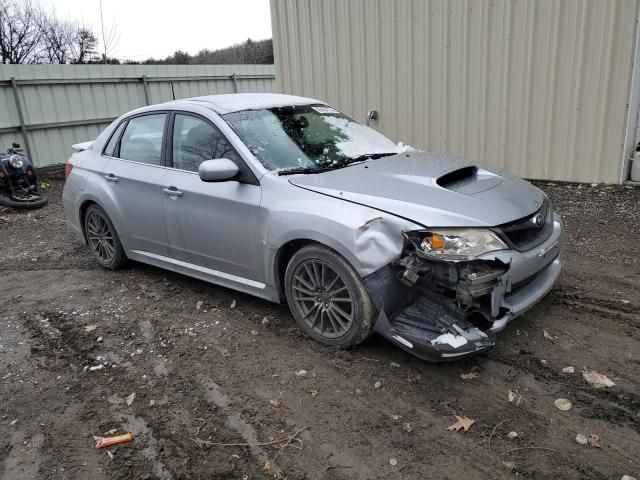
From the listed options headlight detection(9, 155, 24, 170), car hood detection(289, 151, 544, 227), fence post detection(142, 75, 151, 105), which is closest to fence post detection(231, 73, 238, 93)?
fence post detection(142, 75, 151, 105)

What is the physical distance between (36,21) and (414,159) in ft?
84.8

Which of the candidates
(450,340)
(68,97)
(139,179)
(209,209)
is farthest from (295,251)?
(68,97)

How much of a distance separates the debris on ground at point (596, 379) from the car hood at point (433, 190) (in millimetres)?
1064

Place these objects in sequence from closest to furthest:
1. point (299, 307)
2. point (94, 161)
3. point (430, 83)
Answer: point (299, 307)
point (94, 161)
point (430, 83)

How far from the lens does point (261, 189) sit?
408cm

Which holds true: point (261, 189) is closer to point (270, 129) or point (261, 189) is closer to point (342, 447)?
point (270, 129)

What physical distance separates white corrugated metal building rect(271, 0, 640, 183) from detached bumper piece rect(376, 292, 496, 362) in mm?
5355

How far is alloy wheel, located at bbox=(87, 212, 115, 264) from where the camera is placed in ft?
18.9

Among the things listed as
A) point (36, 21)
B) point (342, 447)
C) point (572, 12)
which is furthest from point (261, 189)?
point (36, 21)

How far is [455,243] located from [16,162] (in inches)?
340

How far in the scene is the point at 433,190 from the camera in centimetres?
368

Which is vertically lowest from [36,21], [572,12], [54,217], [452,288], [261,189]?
[54,217]

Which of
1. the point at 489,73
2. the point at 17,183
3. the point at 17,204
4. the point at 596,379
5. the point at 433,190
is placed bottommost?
the point at 17,204

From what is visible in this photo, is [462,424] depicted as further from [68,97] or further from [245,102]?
[68,97]
